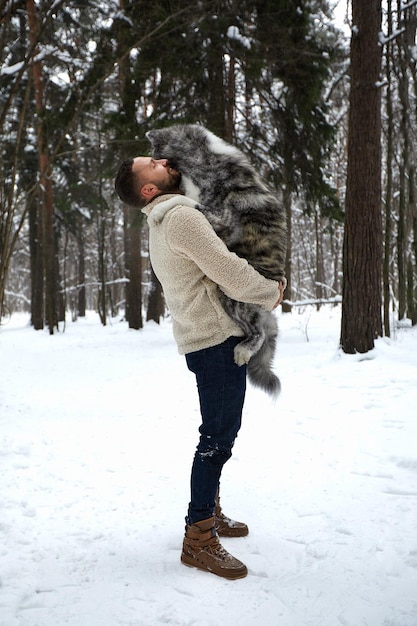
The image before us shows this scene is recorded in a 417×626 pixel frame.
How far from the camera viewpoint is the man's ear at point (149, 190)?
2322 millimetres

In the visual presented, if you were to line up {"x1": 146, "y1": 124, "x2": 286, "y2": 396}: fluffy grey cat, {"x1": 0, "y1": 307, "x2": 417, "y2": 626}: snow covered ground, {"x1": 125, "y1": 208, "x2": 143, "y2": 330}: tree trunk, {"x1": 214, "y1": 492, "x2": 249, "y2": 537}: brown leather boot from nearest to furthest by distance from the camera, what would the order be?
{"x1": 0, "y1": 307, "x2": 417, "y2": 626}: snow covered ground < {"x1": 146, "y1": 124, "x2": 286, "y2": 396}: fluffy grey cat < {"x1": 214, "y1": 492, "x2": 249, "y2": 537}: brown leather boot < {"x1": 125, "y1": 208, "x2": 143, "y2": 330}: tree trunk

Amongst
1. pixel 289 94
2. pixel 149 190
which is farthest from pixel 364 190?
pixel 149 190

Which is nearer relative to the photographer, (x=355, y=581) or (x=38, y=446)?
(x=355, y=581)

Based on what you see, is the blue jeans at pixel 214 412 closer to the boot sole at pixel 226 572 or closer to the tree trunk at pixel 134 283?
the boot sole at pixel 226 572

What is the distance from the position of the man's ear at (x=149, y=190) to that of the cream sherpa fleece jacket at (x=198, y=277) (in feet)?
0.10

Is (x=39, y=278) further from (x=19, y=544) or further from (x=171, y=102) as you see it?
(x=19, y=544)

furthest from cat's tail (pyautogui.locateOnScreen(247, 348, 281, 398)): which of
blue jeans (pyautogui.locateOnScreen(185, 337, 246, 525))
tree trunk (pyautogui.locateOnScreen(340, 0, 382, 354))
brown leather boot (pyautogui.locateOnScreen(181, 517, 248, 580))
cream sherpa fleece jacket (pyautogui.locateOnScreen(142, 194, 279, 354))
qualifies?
tree trunk (pyautogui.locateOnScreen(340, 0, 382, 354))

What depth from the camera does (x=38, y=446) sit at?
4324mm

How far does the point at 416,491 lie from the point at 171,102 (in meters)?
9.27

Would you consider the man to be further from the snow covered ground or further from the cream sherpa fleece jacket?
the snow covered ground

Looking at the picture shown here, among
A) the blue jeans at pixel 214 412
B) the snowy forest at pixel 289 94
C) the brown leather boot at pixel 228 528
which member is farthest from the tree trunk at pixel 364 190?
the blue jeans at pixel 214 412

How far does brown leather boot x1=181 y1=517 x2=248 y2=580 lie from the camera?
229cm

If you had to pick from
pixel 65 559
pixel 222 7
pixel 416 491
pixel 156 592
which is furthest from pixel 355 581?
pixel 222 7

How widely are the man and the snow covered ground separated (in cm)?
19
